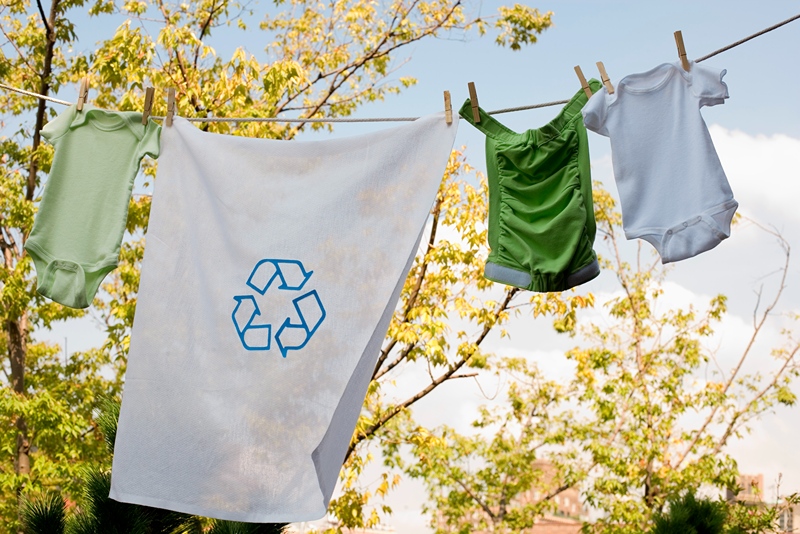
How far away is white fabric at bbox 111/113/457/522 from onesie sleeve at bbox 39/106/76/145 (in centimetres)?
42

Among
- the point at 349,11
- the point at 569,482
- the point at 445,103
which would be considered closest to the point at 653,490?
the point at 569,482

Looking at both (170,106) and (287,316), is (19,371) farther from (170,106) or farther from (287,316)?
(287,316)

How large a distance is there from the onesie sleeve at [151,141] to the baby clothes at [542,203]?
1018 mm

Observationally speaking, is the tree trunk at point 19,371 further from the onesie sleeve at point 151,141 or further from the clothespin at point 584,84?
the clothespin at point 584,84

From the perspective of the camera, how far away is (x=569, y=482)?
957 centimetres

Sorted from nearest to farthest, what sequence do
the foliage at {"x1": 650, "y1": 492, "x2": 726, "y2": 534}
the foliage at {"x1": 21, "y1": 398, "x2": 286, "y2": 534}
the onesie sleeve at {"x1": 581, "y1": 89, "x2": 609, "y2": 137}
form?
the onesie sleeve at {"x1": 581, "y1": 89, "x2": 609, "y2": 137} → the foliage at {"x1": 21, "y1": 398, "x2": 286, "y2": 534} → the foliage at {"x1": 650, "y1": 492, "x2": 726, "y2": 534}

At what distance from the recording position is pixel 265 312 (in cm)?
250

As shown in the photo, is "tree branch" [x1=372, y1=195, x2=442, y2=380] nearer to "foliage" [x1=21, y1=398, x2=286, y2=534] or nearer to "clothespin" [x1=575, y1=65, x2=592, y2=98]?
"foliage" [x1=21, y1=398, x2=286, y2=534]

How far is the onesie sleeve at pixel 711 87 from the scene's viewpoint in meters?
2.68

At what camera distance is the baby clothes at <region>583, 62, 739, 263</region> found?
2602mm

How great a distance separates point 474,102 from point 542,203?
0.40 metres

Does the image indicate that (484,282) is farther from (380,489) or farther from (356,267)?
(356,267)

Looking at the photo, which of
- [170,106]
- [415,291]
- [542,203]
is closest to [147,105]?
[170,106]

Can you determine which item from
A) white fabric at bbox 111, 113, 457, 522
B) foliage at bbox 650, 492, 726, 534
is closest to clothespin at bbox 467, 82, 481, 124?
white fabric at bbox 111, 113, 457, 522
